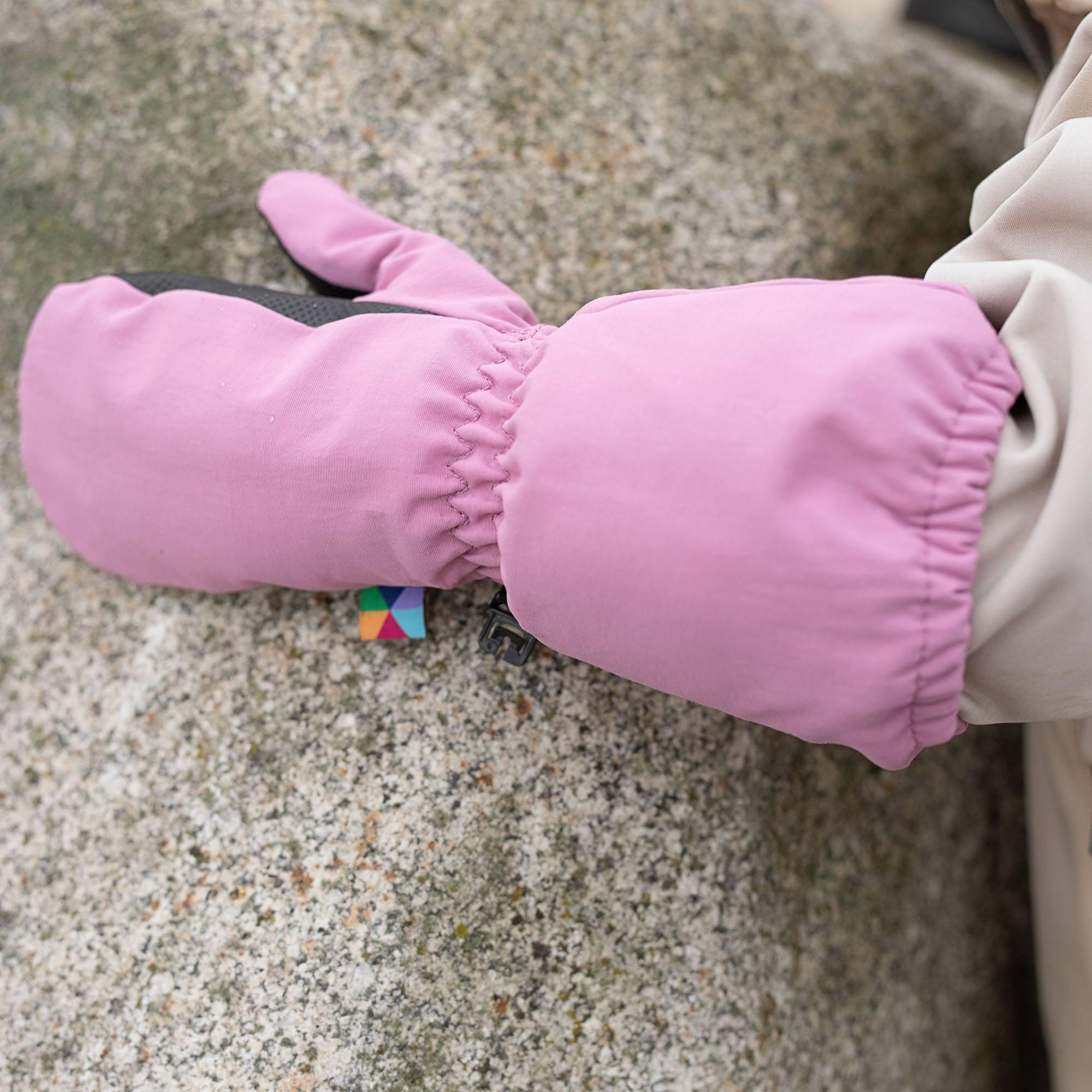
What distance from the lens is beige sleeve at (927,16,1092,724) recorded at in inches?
21.9

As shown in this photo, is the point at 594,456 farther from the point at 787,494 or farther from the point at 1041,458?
the point at 1041,458

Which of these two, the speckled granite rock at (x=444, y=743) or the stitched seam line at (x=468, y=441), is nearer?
the stitched seam line at (x=468, y=441)

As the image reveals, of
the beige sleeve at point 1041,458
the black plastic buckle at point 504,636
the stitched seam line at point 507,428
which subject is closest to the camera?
the beige sleeve at point 1041,458

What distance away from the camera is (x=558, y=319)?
99 centimetres

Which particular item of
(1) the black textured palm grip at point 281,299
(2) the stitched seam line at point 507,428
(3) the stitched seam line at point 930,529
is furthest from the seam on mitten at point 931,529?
(1) the black textured palm grip at point 281,299

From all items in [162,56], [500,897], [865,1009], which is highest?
[162,56]

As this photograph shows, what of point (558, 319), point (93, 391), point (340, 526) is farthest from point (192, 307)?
point (558, 319)

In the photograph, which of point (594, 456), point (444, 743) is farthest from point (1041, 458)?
point (444, 743)

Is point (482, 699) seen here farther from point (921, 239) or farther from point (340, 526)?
point (921, 239)

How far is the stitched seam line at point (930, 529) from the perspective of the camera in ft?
1.86

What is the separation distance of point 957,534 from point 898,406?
0.09m

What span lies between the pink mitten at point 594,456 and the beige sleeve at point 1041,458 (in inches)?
1.1

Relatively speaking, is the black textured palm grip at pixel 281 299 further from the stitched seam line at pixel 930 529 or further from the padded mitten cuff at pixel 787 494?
the stitched seam line at pixel 930 529

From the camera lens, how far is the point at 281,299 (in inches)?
31.4
